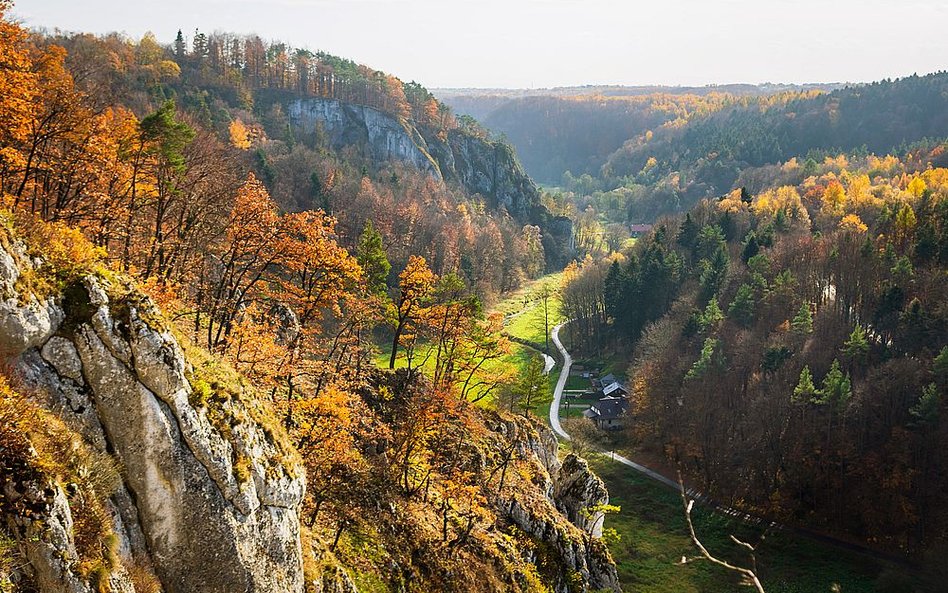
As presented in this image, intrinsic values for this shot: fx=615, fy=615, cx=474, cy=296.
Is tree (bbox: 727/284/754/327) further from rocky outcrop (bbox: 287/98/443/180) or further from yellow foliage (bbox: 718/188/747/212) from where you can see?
rocky outcrop (bbox: 287/98/443/180)

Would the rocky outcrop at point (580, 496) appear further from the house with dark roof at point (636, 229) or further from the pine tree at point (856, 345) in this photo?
the house with dark roof at point (636, 229)

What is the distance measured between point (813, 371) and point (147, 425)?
60.5m

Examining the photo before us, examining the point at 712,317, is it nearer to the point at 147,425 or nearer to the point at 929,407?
the point at 929,407

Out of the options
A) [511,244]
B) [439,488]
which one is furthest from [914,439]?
[511,244]

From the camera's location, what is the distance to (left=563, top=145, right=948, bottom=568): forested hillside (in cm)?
4912

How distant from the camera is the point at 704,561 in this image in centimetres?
4494

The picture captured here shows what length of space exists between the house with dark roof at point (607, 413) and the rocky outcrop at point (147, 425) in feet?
204

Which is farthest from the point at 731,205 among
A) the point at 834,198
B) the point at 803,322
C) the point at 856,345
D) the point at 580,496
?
the point at 580,496

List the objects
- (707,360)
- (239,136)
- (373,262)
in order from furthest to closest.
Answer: (239,136), (707,360), (373,262)

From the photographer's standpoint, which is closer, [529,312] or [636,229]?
[529,312]

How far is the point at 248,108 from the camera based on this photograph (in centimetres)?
12975

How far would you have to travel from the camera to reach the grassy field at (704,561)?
43.2m

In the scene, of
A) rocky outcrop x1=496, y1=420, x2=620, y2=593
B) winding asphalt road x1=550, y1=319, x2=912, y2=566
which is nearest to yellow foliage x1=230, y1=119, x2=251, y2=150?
winding asphalt road x1=550, y1=319, x2=912, y2=566

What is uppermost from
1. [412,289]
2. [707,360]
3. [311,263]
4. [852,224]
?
[852,224]
